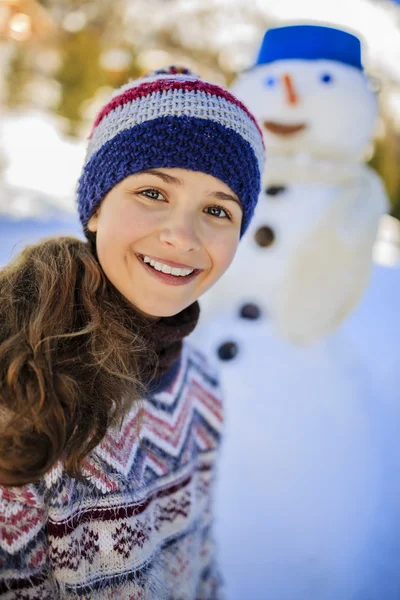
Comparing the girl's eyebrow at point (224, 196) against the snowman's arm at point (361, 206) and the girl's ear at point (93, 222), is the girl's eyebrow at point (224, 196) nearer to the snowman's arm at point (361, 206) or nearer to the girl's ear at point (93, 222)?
the girl's ear at point (93, 222)

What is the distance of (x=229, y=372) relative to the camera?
1.87 m

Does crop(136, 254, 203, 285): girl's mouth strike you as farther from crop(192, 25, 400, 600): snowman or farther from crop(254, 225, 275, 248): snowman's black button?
crop(254, 225, 275, 248): snowman's black button

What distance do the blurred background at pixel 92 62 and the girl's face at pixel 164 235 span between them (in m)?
0.28

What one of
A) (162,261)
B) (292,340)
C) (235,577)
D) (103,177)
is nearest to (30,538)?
(162,261)

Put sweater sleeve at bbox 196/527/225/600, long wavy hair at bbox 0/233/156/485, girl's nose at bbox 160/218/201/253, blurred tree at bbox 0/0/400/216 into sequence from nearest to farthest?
long wavy hair at bbox 0/233/156/485 < girl's nose at bbox 160/218/201/253 < sweater sleeve at bbox 196/527/225/600 < blurred tree at bbox 0/0/400/216

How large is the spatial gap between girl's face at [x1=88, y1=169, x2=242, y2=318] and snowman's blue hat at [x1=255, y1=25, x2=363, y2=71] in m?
1.24

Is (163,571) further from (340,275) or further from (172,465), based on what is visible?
(340,275)

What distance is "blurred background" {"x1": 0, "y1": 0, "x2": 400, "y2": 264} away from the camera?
350cm

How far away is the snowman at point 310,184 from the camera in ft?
6.23

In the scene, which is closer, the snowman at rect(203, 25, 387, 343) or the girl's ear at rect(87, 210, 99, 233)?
the girl's ear at rect(87, 210, 99, 233)

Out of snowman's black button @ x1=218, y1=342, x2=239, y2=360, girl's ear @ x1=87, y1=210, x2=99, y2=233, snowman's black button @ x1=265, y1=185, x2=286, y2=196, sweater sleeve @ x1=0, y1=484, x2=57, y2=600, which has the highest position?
snowman's black button @ x1=265, y1=185, x2=286, y2=196

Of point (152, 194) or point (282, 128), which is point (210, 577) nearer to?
point (152, 194)

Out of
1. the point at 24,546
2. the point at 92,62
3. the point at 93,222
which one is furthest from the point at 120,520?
the point at 92,62

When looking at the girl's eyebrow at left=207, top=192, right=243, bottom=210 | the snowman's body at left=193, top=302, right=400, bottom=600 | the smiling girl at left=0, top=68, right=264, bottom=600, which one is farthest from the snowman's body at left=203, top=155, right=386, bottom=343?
the girl's eyebrow at left=207, top=192, right=243, bottom=210
